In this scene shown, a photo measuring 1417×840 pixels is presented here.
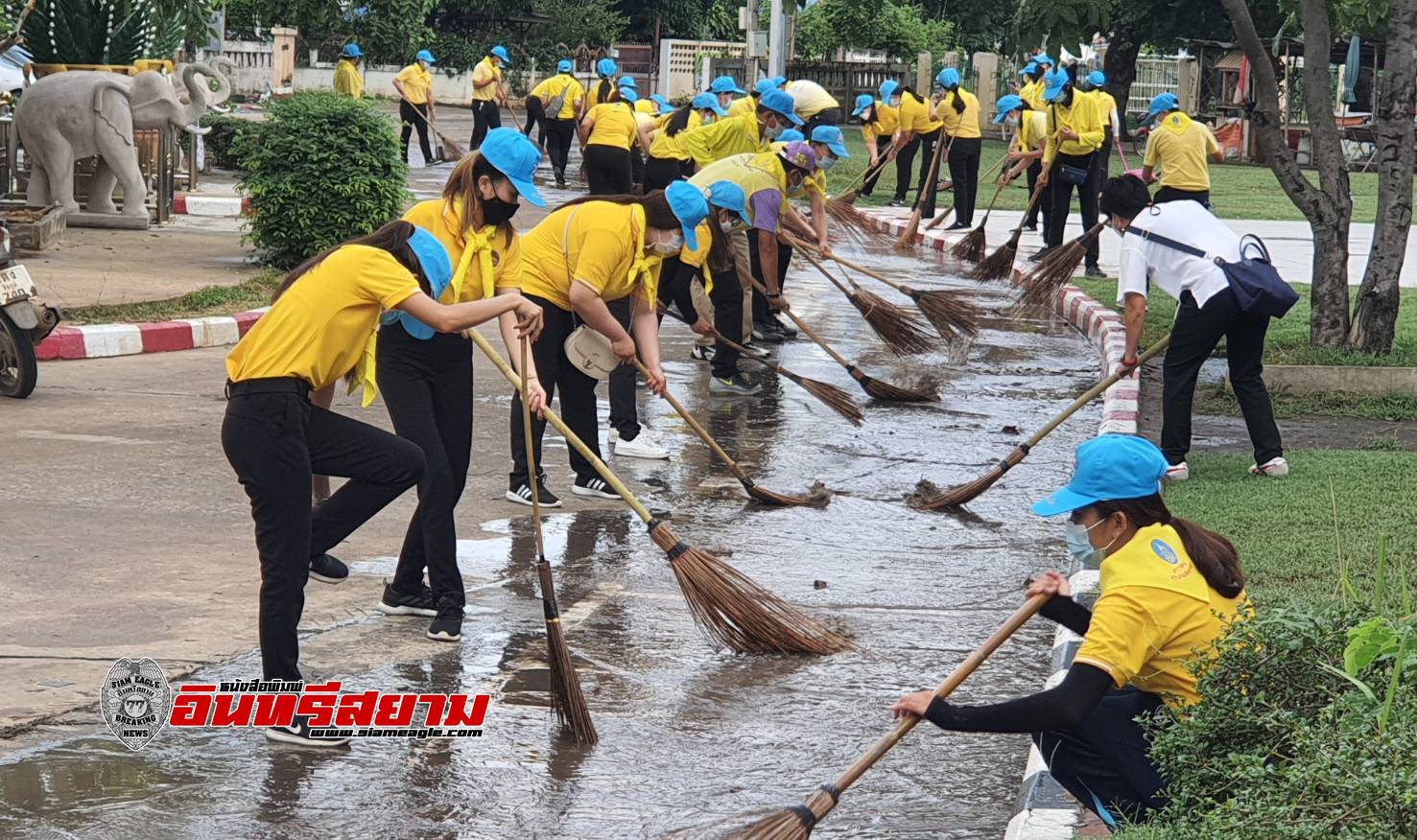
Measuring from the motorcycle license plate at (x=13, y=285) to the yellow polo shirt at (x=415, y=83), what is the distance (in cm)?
1633

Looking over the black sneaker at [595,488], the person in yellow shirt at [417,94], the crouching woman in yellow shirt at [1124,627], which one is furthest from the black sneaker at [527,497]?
the person in yellow shirt at [417,94]

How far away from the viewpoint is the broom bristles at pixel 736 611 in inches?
232

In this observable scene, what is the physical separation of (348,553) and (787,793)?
278 cm

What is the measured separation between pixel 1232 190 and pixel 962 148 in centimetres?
689

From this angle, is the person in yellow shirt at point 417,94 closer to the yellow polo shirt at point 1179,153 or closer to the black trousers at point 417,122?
the black trousers at point 417,122

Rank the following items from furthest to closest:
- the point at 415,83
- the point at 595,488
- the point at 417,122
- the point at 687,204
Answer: the point at 417,122
the point at 415,83
the point at 595,488
the point at 687,204

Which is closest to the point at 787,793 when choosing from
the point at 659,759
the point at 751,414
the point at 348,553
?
the point at 659,759

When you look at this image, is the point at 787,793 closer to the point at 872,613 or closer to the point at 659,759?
the point at 659,759

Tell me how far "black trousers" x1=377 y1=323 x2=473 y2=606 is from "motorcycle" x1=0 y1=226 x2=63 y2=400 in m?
4.09

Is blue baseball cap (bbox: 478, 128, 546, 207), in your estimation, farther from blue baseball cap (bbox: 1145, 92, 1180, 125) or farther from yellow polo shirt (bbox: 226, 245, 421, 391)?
blue baseball cap (bbox: 1145, 92, 1180, 125)

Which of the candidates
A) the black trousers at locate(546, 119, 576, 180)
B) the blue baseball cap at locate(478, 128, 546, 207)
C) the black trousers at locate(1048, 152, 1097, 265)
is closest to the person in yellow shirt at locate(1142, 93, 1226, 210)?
the black trousers at locate(1048, 152, 1097, 265)

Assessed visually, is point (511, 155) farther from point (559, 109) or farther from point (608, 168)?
point (559, 109)

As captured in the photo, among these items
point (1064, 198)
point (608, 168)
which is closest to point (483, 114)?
point (608, 168)

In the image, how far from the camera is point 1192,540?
4.35 metres
